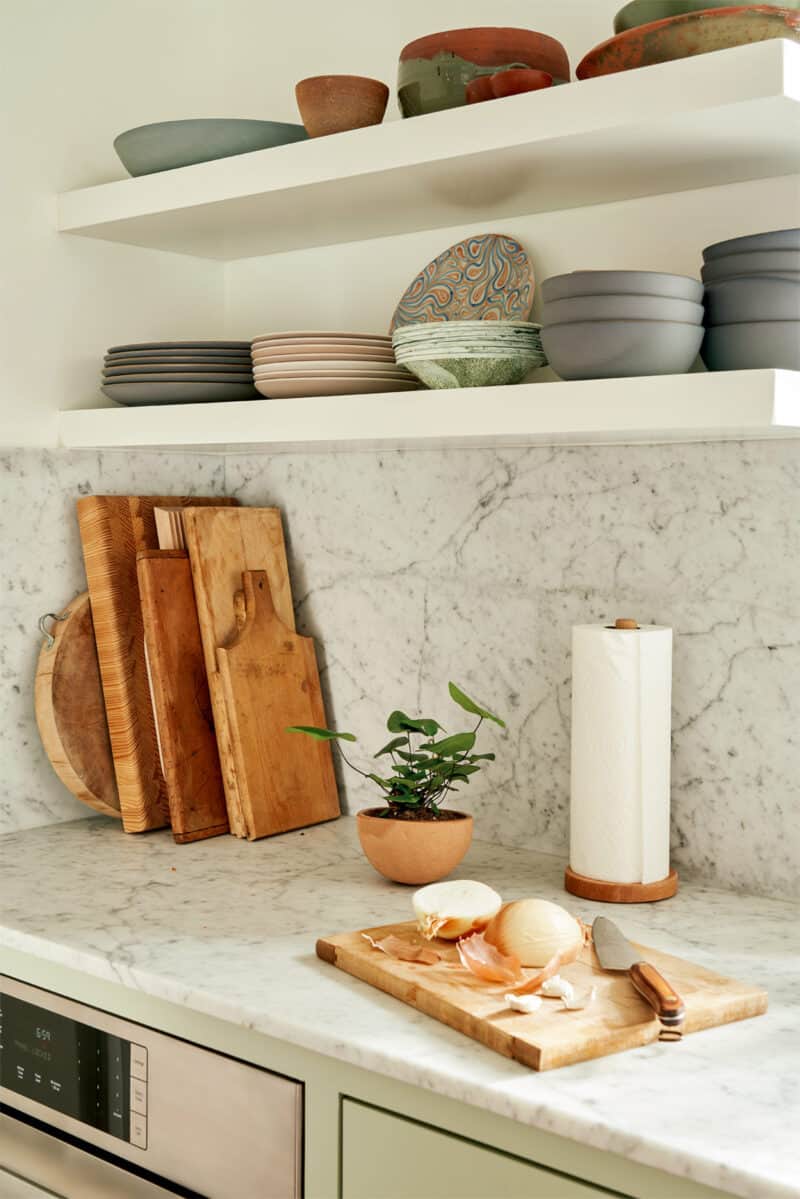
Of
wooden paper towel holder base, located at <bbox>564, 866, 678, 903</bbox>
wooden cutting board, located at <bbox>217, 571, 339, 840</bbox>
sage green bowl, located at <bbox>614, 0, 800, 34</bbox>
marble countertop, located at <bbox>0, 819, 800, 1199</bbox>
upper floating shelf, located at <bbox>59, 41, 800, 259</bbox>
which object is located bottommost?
marble countertop, located at <bbox>0, 819, 800, 1199</bbox>

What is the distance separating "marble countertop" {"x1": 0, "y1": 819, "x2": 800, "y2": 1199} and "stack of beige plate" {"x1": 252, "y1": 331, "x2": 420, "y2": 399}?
2.19ft

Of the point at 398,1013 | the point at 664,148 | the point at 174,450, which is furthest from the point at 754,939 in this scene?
the point at 174,450

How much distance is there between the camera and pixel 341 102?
171 cm

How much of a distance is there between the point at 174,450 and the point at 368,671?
50cm

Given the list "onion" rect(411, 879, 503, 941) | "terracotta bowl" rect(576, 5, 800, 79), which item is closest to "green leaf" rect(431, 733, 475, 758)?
"onion" rect(411, 879, 503, 941)

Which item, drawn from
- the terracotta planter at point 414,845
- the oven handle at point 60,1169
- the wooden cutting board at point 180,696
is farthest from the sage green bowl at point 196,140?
the oven handle at point 60,1169

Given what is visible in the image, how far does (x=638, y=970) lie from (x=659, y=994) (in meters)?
0.06

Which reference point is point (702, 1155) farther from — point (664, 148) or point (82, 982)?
point (664, 148)

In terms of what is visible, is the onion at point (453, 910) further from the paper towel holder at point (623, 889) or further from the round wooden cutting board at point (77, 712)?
the round wooden cutting board at point (77, 712)

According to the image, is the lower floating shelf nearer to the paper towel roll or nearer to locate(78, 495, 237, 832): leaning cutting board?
locate(78, 495, 237, 832): leaning cutting board

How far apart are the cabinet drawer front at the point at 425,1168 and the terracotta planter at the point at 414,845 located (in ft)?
1.58

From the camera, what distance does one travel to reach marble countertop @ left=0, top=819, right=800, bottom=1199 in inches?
41.6

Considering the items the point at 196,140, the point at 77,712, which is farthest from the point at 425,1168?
the point at 196,140

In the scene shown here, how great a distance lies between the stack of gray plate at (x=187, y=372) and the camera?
1.93 m
